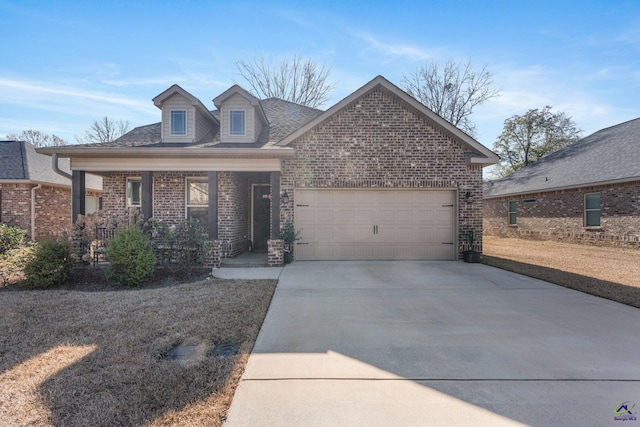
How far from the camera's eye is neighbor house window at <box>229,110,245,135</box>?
10.2 m

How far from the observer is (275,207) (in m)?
8.95

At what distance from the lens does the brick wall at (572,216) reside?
1233 cm

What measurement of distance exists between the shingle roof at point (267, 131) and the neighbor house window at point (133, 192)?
1.31m

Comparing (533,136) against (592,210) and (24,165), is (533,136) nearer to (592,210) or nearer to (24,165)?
(592,210)

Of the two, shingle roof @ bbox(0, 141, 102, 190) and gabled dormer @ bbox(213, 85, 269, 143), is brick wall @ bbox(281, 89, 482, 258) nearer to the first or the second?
gabled dormer @ bbox(213, 85, 269, 143)

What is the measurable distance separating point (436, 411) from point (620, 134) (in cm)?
2043

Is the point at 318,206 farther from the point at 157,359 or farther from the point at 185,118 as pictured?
the point at 157,359

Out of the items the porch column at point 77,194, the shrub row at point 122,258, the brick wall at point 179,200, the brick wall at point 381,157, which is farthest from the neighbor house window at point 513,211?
the porch column at point 77,194

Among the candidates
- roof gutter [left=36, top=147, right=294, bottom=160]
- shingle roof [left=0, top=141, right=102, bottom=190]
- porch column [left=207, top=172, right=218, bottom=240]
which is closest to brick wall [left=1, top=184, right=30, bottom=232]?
shingle roof [left=0, top=141, right=102, bottom=190]

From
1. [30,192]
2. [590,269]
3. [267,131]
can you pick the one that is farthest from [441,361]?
[30,192]

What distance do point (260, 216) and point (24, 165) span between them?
1094cm

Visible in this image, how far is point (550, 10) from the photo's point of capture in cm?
852

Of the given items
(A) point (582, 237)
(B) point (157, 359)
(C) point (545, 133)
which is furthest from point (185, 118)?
(C) point (545, 133)

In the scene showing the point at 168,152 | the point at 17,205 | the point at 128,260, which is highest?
the point at 168,152
